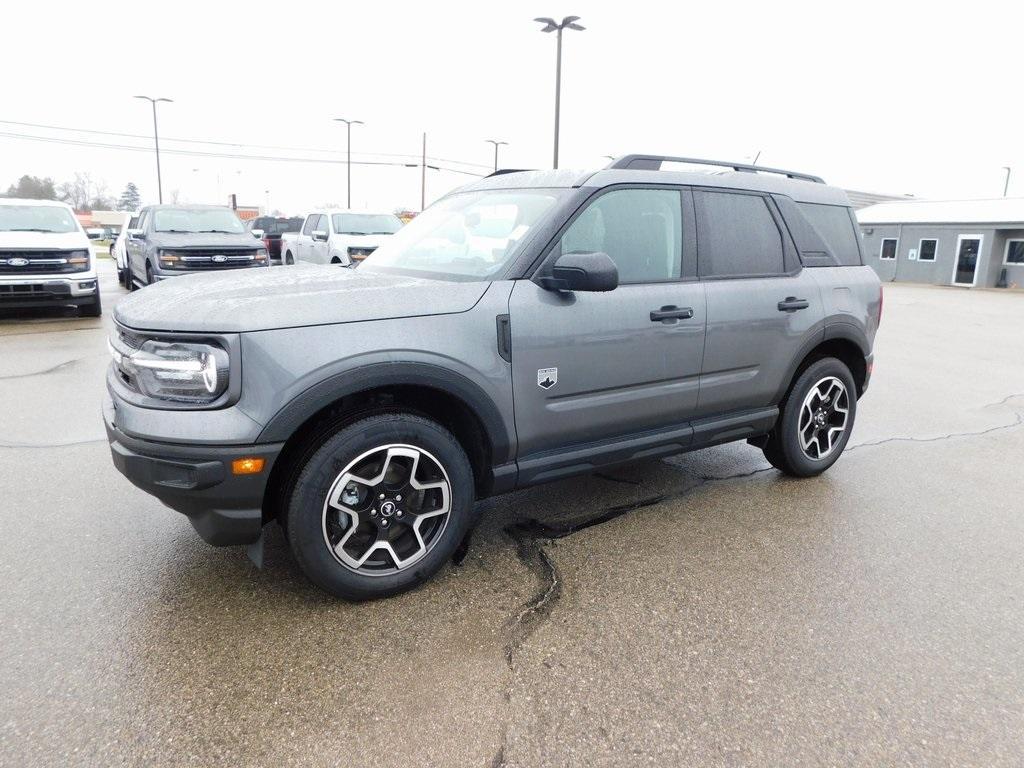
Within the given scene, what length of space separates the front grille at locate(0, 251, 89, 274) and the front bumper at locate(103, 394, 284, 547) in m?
9.57

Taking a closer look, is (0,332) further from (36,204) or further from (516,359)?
(516,359)

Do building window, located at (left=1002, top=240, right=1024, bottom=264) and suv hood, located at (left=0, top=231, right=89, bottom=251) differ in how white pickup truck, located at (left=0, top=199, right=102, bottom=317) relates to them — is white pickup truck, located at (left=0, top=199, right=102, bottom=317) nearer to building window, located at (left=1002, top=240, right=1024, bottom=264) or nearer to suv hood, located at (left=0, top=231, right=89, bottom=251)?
suv hood, located at (left=0, top=231, right=89, bottom=251)

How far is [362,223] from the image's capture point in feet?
51.1

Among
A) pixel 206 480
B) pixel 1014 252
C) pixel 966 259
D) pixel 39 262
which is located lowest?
pixel 206 480

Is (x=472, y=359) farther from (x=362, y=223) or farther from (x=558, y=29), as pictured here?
(x=558, y=29)

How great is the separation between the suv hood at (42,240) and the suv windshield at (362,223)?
17.7ft

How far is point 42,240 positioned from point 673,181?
10.4 metres

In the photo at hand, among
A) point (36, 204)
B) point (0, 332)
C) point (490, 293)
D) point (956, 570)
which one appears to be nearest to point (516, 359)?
point (490, 293)

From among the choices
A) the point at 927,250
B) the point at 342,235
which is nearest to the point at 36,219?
the point at 342,235

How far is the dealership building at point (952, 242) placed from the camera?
28625mm

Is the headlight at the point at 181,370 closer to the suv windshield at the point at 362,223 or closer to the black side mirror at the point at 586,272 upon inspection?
the black side mirror at the point at 586,272

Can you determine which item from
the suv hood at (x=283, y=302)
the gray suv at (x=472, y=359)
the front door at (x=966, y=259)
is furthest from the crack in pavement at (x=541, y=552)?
the front door at (x=966, y=259)

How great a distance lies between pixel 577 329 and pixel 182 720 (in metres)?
2.17

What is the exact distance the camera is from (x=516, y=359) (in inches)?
123
